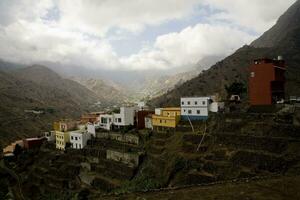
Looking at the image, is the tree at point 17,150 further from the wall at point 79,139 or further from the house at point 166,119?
the house at point 166,119

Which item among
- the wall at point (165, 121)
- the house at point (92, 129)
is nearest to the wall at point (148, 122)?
the wall at point (165, 121)

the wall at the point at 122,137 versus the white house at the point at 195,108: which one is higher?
the white house at the point at 195,108

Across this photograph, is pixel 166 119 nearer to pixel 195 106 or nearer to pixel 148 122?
pixel 195 106

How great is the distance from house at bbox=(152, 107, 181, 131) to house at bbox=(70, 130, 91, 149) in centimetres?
1330

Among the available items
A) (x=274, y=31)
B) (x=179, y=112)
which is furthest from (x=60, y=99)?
(x=179, y=112)

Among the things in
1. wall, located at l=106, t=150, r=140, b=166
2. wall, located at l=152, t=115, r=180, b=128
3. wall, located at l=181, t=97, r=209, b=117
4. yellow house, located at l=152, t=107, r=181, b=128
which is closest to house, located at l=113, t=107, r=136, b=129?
yellow house, located at l=152, t=107, r=181, b=128

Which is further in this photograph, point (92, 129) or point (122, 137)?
point (92, 129)

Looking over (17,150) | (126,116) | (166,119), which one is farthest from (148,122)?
(17,150)

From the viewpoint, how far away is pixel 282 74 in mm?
38844

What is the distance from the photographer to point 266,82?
37.1 metres

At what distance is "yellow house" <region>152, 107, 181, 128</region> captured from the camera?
4365 centimetres

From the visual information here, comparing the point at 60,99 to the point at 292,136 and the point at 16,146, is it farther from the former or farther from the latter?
the point at 292,136

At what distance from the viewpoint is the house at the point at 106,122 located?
2104 inches

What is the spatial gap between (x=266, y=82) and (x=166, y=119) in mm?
14121
